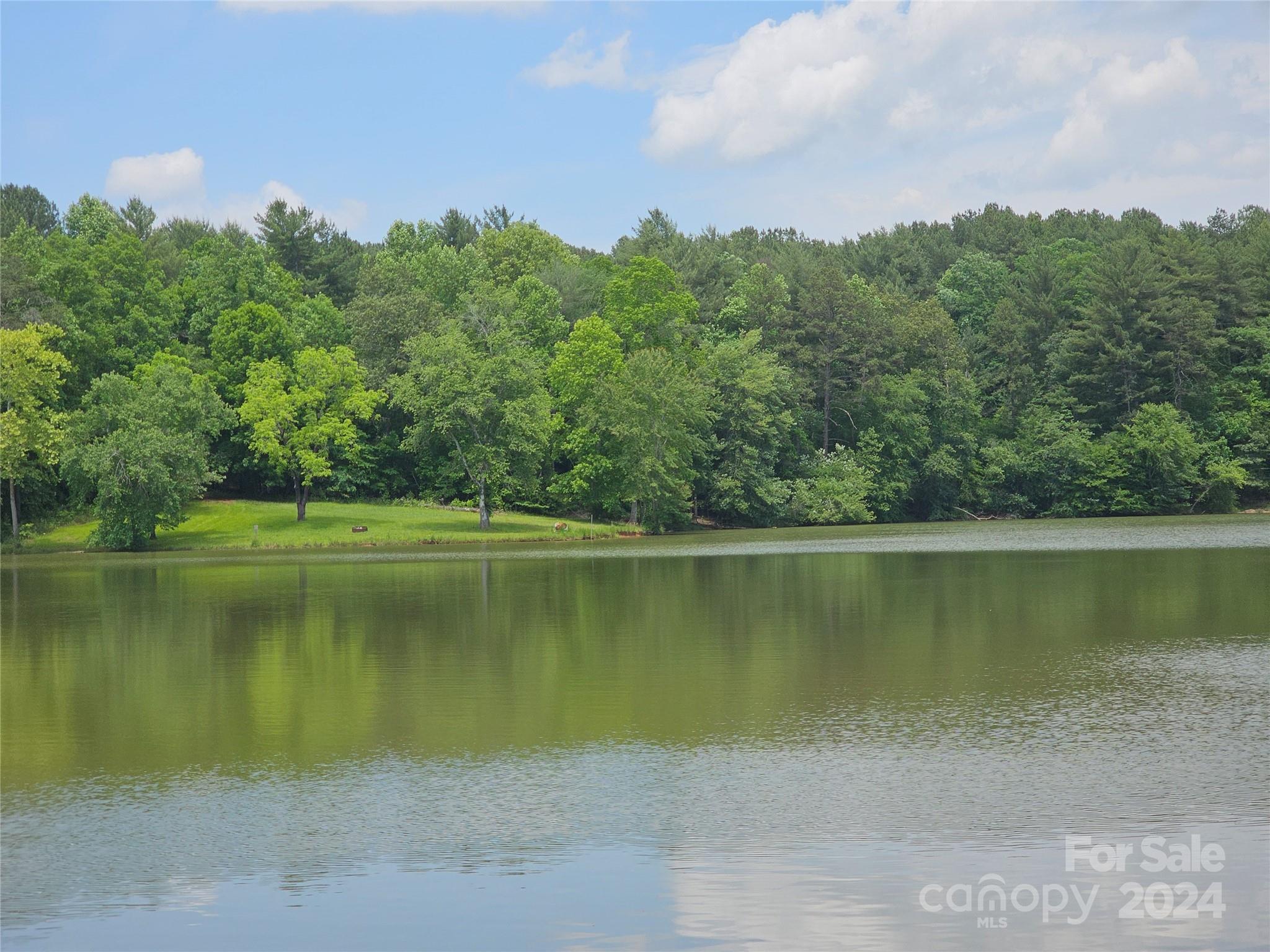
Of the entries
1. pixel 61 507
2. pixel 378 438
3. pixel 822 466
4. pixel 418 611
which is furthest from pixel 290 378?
pixel 418 611

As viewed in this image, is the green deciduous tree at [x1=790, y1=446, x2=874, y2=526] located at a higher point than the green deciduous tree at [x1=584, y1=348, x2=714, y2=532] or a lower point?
lower

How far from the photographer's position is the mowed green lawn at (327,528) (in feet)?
217

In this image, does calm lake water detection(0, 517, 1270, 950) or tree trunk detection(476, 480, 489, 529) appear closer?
calm lake water detection(0, 517, 1270, 950)

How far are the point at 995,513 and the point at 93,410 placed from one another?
204ft

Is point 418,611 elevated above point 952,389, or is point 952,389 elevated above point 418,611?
point 952,389

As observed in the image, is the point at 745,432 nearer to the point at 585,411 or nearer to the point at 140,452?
the point at 585,411

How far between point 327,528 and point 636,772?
56188mm

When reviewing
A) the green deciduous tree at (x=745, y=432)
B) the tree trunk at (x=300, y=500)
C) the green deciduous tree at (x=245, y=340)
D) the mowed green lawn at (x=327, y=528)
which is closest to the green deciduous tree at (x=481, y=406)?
the mowed green lawn at (x=327, y=528)

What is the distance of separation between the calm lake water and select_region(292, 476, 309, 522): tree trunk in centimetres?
3780

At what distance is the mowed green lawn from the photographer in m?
66.2

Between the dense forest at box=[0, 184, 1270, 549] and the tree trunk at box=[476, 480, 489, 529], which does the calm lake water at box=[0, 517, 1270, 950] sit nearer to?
the tree trunk at box=[476, 480, 489, 529]

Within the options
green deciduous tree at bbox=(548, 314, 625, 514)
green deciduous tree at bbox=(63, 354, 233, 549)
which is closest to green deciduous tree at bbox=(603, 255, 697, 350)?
green deciduous tree at bbox=(548, 314, 625, 514)

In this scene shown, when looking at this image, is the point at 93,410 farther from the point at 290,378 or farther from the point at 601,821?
the point at 601,821

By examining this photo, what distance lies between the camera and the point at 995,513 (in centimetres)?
9400
